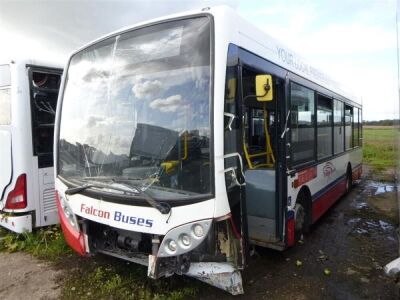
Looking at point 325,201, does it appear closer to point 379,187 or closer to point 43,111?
point 43,111

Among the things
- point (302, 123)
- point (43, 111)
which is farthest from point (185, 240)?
point (43, 111)

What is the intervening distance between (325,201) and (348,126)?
2.71m

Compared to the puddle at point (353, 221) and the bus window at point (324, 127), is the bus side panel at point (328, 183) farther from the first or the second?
the puddle at point (353, 221)

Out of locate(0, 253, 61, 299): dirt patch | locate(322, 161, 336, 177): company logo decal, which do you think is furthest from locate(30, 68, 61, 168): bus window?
locate(322, 161, 336, 177): company logo decal

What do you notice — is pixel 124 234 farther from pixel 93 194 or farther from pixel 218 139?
pixel 218 139

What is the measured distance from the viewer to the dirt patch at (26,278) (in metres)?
4.17

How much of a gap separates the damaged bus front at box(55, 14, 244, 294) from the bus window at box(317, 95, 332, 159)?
130 inches

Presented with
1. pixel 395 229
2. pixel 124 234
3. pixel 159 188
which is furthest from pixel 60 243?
pixel 395 229

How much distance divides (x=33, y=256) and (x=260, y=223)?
325 cm

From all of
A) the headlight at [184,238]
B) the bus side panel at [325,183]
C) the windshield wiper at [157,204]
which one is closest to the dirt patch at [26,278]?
the headlight at [184,238]

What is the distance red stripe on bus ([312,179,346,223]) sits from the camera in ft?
19.2

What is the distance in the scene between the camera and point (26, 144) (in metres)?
5.38

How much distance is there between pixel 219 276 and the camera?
10.8ft

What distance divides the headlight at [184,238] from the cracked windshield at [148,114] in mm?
265
